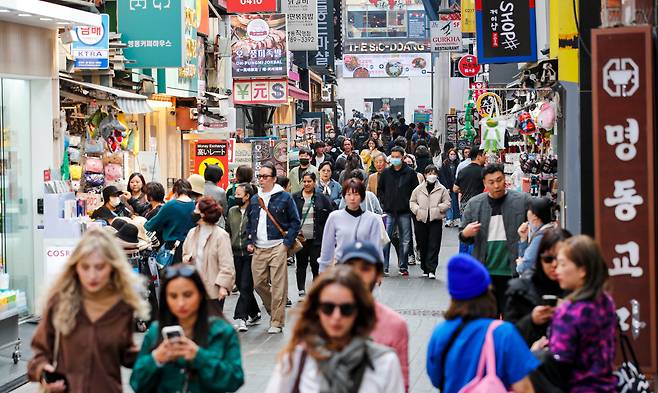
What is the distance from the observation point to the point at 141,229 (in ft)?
49.4

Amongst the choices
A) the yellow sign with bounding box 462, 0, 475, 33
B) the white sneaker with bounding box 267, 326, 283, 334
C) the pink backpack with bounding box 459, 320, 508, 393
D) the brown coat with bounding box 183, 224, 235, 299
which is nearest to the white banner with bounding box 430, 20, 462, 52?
the yellow sign with bounding box 462, 0, 475, 33

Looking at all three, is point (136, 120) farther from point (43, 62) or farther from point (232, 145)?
point (43, 62)

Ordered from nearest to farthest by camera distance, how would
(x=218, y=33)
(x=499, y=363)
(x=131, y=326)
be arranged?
(x=499, y=363)
(x=131, y=326)
(x=218, y=33)

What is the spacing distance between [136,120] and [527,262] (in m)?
15.1

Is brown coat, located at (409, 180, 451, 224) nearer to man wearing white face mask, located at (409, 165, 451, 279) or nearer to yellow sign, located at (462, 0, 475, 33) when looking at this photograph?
man wearing white face mask, located at (409, 165, 451, 279)

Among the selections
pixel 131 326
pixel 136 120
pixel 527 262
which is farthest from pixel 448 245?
pixel 131 326

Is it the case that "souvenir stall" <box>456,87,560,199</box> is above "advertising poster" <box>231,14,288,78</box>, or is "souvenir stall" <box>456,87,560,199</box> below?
below

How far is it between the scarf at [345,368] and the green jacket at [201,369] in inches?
33.4

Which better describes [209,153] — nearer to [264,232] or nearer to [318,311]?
[264,232]

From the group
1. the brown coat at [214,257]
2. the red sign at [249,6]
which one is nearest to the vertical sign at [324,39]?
the red sign at [249,6]

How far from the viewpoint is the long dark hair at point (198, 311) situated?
20.1ft

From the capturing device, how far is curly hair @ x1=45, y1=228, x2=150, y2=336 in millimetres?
6418

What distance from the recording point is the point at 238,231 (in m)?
15.3

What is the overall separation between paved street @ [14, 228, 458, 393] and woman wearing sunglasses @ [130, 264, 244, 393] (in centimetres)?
278
